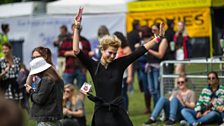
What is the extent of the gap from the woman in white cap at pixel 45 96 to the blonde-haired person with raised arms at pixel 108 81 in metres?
0.90

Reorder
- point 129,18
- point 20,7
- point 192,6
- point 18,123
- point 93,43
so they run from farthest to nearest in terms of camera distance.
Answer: point 20,7
point 93,43
point 129,18
point 192,6
point 18,123

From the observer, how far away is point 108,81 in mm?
6172

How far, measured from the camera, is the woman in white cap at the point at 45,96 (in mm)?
7074

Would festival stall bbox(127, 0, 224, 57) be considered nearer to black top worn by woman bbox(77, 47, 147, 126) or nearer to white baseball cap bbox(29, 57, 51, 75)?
white baseball cap bbox(29, 57, 51, 75)

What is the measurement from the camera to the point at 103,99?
6246 millimetres

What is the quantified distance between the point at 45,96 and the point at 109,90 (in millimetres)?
1127

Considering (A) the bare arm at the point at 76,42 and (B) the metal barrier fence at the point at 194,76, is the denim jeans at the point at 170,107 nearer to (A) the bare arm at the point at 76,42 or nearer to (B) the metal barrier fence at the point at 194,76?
(B) the metal barrier fence at the point at 194,76

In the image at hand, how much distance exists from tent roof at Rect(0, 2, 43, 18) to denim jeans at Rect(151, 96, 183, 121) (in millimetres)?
15882

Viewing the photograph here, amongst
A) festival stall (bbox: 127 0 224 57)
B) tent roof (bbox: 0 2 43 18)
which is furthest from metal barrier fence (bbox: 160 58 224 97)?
tent roof (bbox: 0 2 43 18)

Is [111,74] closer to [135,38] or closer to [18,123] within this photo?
[18,123]

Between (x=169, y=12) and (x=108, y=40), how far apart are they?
14819 millimetres

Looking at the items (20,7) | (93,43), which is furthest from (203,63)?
(20,7)

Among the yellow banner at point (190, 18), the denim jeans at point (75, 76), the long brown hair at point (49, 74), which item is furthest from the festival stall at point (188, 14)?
the long brown hair at point (49, 74)

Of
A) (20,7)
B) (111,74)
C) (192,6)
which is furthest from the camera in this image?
(20,7)
